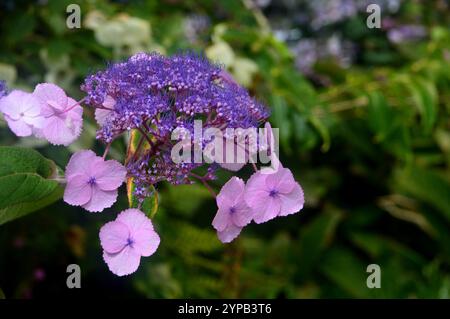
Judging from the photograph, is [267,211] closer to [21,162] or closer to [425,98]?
[21,162]

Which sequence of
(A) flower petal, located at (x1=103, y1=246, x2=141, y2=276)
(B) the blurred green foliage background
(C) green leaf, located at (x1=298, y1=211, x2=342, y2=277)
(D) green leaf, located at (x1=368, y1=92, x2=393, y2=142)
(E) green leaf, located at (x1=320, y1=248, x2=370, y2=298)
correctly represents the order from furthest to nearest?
(C) green leaf, located at (x1=298, y1=211, x2=342, y2=277) → (E) green leaf, located at (x1=320, y1=248, x2=370, y2=298) → (D) green leaf, located at (x1=368, y1=92, x2=393, y2=142) → (B) the blurred green foliage background → (A) flower petal, located at (x1=103, y1=246, x2=141, y2=276)

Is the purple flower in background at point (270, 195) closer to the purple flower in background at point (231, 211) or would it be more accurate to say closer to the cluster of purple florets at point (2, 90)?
the purple flower in background at point (231, 211)

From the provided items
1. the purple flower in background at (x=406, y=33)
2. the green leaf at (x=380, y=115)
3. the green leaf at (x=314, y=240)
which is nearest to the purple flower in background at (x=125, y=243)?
the green leaf at (x=380, y=115)

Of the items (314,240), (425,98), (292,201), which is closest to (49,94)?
(292,201)

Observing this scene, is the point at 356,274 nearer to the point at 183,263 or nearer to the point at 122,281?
the point at 183,263

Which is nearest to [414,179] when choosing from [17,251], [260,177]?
[17,251]

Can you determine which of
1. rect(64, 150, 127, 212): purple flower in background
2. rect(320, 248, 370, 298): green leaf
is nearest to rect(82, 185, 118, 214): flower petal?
rect(64, 150, 127, 212): purple flower in background

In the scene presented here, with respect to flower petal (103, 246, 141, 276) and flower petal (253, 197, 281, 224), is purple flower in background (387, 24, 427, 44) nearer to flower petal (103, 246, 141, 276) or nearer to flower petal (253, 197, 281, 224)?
flower petal (253, 197, 281, 224)
